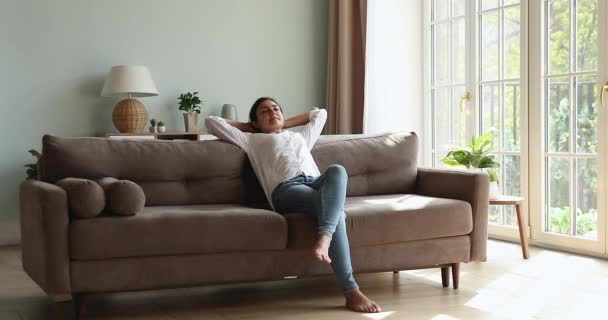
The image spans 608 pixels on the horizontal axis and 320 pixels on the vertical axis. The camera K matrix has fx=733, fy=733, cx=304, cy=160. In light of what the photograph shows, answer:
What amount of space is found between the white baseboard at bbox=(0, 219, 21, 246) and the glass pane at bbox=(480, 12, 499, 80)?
11.1 feet

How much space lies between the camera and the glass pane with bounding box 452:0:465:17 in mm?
5164

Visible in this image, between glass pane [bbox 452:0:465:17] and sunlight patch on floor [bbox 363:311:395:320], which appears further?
glass pane [bbox 452:0:465:17]

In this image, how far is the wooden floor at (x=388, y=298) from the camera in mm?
2984

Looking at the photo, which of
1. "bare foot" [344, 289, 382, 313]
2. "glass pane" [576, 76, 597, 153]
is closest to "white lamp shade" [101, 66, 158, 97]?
"bare foot" [344, 289, 382, 313]

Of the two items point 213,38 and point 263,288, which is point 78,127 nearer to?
point 213,38

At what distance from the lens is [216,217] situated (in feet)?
9.70

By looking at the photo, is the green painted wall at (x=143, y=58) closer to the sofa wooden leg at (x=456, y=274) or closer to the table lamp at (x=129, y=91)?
the table lamp at (x=129, y=91)

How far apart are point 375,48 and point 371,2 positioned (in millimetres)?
343

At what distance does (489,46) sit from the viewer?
494cm

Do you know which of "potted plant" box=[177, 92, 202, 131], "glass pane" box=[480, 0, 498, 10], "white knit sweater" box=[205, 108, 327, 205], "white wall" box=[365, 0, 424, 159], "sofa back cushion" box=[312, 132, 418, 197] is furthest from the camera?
"white wall" box=[365, 0, 424, 159]

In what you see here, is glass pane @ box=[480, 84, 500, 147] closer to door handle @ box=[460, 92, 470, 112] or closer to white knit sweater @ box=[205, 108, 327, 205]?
door handle @ box=[460, 92, 470, 112]

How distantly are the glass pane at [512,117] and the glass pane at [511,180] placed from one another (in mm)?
78

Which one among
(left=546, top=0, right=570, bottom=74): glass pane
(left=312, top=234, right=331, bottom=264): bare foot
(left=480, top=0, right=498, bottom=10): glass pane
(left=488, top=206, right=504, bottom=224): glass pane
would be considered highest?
(left=480, top=0, right=498, bottom=10): glass pane

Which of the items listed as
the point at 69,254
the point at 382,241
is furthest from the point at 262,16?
the point at 69,254
